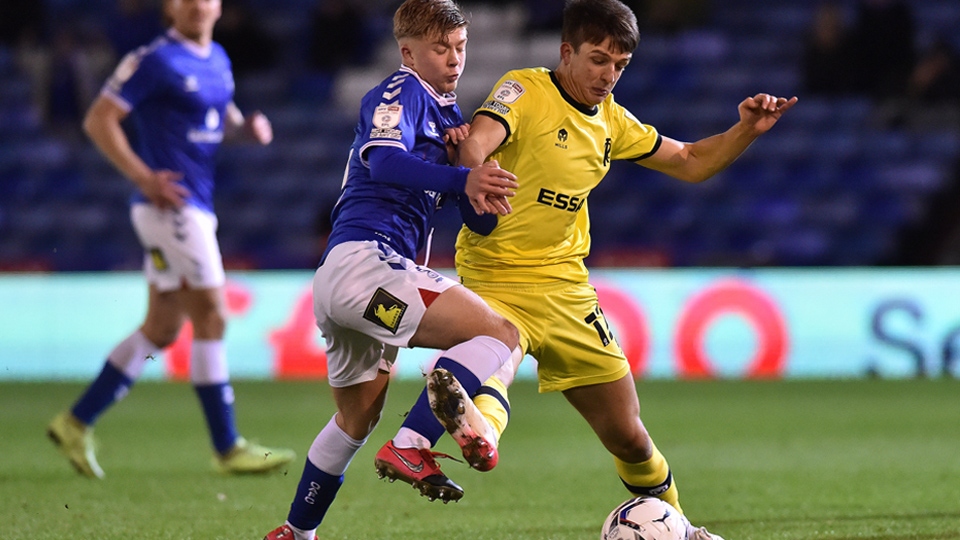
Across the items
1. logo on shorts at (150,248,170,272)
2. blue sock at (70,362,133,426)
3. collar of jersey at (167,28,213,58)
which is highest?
collar of jersey at (167,28,213,58)

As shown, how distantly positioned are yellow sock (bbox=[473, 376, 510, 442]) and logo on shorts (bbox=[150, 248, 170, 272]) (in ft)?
8.46

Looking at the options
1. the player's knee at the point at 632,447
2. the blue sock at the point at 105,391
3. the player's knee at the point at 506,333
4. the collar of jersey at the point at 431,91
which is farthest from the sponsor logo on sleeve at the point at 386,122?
the blue sock at the point at 105,391

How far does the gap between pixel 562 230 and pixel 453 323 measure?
725mm

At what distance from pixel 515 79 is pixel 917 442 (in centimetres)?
394

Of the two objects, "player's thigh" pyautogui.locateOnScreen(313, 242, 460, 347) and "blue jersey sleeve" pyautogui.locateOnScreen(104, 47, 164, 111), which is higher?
"player's thigh" pyautogui.locateOnScreen(313, 242, 460, 347)

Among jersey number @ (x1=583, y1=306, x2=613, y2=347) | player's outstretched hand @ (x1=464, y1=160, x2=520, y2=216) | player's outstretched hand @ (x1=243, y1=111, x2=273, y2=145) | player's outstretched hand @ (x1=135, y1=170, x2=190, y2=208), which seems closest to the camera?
player's outstretched hand @ (x1=464, y1=160, x2=520, y2=216)

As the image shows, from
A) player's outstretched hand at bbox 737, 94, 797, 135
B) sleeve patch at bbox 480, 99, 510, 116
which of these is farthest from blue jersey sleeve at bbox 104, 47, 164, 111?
player's outstretched hand at bbox 737, 94, 797, 135

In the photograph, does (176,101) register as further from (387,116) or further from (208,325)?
(387,116)

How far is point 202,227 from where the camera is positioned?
19.5ft

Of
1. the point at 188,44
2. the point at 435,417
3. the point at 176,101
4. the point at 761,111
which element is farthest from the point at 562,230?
the point at 188,44

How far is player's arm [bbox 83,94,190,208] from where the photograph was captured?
570cm

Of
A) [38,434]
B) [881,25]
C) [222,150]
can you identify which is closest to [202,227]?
[38,434]

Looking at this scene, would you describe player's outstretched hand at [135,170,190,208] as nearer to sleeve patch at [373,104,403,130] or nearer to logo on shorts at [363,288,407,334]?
sleeve patch at [373,104,403,130]

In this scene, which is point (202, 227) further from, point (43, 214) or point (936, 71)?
point (936, 71)
